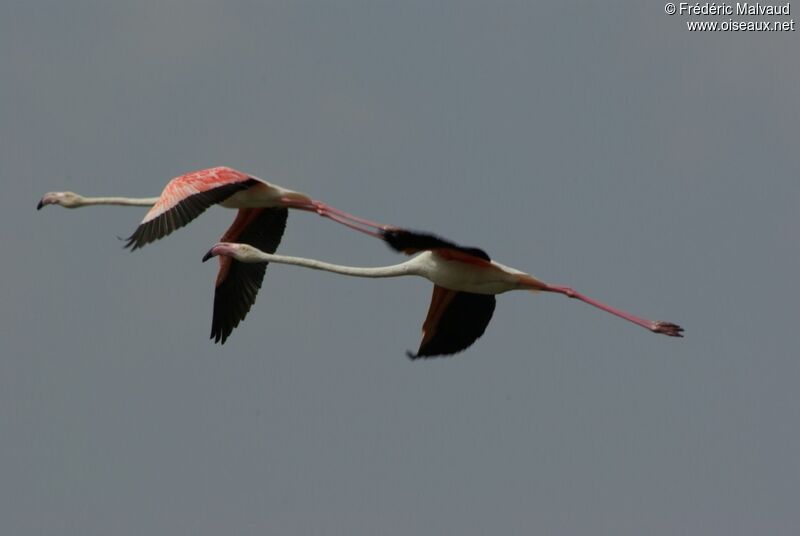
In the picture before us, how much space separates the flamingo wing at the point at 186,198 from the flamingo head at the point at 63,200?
11.8 ft

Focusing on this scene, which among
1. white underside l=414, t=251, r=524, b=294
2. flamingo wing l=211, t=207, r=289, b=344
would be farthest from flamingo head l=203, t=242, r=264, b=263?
flamingo wing l=211, t=207, r=289, b=344

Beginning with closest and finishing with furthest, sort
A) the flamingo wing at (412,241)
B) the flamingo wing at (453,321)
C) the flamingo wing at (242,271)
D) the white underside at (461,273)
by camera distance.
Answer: the flamingo wing at (412,241) < the white underside at (461,273) < the flamingo wing at (453,321) < the flamingo wing at (242,271)

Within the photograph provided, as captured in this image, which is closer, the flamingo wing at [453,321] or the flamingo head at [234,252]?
the flamingo head at [234,252]

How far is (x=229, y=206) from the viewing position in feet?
106

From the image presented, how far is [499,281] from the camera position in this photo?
28688mm

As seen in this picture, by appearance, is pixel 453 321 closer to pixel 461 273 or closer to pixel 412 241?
pixel 461 273

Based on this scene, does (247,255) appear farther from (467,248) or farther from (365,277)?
(467,248)

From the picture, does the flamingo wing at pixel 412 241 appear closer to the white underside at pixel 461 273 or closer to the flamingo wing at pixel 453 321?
the white underside at pixel 461 273

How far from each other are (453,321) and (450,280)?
2022 mm

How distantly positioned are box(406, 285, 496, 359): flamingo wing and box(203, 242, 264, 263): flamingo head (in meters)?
2.78

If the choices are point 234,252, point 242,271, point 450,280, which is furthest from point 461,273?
point 242,271

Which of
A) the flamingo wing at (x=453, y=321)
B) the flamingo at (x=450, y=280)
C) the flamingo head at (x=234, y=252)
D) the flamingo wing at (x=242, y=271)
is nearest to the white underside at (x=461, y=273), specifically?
the flamingo at (x=450, y=280)

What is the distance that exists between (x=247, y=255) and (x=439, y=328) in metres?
3.11

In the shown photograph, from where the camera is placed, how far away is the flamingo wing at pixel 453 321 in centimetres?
3033
